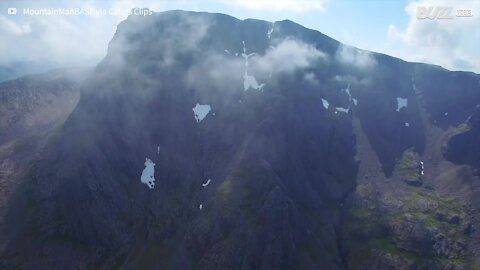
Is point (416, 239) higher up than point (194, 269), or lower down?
higher up

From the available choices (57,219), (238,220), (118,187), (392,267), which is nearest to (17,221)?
(57,219)

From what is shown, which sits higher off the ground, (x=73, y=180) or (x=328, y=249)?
(x=73, y=180)

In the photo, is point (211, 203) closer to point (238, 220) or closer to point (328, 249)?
point (238, 220)

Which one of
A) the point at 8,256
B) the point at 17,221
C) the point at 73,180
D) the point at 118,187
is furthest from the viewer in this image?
the point at 118,187

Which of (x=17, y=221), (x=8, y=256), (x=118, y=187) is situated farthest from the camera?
(x=118, y=187)

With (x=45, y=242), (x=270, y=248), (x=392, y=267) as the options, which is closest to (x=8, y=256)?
(x=45, y=242)

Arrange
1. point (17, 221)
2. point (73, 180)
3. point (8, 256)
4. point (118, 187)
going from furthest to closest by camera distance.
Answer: point (118, 187) < point (73, 180) < point (17, 221) < point (8, 256)

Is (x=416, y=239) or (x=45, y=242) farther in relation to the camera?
(x=416, y=239)

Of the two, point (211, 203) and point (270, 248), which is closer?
point (270, 248)

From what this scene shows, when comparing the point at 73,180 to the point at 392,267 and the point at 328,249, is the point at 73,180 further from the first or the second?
the point at 392,267
